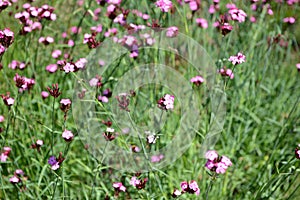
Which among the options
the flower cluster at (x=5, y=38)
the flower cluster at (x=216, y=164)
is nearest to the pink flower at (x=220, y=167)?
the flower cluster at (x=216, y=164)

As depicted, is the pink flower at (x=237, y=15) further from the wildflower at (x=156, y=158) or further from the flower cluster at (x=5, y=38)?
the flower cluster at (x=5, y=38)

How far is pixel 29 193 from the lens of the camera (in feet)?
7.27

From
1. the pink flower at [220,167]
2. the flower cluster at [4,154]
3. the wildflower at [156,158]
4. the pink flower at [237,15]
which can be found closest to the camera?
the pink flower at [220,167]

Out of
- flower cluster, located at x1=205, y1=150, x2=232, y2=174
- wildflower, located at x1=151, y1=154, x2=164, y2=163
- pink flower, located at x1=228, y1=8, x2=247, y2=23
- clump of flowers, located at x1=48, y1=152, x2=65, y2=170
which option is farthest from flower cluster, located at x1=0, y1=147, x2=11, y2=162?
pink flower, located at x1=228, y1=8, x2=247, y2=23

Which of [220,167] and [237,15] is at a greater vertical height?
[237,15]

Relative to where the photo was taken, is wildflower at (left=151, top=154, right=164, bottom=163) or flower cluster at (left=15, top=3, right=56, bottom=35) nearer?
flower cluster at (left=15, top=3, right=56, bottom=35)

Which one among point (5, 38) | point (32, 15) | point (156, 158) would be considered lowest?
point (156, 158)

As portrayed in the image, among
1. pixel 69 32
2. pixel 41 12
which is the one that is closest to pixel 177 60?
pixel 69 32

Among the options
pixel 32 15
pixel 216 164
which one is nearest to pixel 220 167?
pixel 216 164

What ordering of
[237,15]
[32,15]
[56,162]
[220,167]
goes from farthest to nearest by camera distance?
[32,15]
[237,15]
[56,162]
[220,167]

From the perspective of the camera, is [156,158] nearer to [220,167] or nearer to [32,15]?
[220,167]

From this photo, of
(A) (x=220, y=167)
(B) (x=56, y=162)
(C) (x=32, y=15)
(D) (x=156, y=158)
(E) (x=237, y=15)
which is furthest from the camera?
(D) (x=156, y=158)

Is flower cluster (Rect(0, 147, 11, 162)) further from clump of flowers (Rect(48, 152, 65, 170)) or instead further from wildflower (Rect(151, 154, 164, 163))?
wildflower (Rect(151, 154, 164, 163))

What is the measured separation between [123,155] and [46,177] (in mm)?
430
